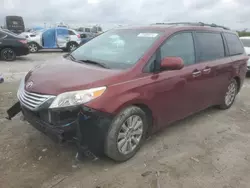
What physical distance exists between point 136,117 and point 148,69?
629 millimetres

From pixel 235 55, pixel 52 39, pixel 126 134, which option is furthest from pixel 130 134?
pixel 52 39

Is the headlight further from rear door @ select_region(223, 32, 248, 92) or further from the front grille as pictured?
rear door @ select_region(223, 32, 248, 92)

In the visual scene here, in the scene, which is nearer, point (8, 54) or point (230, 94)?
point (230, 94)

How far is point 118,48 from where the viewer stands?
12.0 ft

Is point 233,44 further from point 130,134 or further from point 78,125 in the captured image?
point 78,125

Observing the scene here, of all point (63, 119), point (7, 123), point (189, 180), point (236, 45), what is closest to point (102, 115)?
point (63, 119)

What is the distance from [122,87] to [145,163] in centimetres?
102

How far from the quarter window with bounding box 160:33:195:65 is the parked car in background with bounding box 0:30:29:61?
9664mm

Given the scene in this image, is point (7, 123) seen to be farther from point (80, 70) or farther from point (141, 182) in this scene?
point (141, 182)

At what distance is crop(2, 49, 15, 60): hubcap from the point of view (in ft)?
37.7

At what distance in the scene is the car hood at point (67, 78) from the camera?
2.80m

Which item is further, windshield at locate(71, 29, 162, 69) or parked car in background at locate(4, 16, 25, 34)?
parked car in background at locate(4, 16, 25, 34)

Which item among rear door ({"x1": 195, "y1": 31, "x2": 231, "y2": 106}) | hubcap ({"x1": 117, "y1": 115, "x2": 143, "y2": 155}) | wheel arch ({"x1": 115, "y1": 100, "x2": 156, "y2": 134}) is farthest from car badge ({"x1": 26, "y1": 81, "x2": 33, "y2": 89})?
rear door ({"x1": 195, "y1": 31, "x2": 231, "y2": 106})

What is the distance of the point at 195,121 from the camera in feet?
15.6
